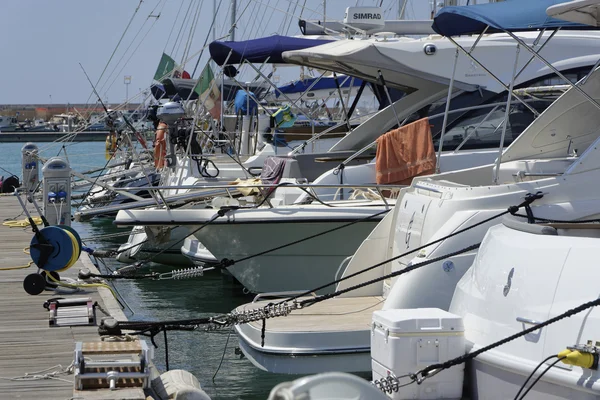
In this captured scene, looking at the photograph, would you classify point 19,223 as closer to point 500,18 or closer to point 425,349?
point 500,18

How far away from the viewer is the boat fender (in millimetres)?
6387

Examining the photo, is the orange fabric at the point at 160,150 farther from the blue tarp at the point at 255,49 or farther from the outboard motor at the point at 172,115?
the blue tarp at the point at 255,49

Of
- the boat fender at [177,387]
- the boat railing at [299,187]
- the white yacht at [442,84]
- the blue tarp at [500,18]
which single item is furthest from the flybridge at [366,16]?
the boat fender at [177,387]

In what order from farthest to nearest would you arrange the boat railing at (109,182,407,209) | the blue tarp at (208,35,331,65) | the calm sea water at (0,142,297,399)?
the blue tarp at (208,35,331,65), the boat railing at (109,182,407,209), the calm sea water at (0,142,297,399)

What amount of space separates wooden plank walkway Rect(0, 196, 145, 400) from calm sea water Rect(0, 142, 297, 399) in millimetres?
1084

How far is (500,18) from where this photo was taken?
956cm

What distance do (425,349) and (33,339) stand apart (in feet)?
12.0

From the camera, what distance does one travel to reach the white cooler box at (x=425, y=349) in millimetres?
5930

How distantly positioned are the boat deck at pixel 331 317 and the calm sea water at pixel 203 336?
494mm

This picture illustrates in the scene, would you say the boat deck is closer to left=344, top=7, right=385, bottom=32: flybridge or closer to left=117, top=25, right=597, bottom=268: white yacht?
left=117, top=25, right=597, bottom=268: white yacht

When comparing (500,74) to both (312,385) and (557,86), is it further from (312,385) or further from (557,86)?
(312,385)

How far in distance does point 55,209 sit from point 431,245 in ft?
15.7

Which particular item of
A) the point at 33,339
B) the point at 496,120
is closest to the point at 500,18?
→ the point at 496,120

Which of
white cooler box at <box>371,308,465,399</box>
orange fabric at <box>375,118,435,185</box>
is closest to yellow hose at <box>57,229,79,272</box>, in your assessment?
orange fabric at <box>375,118,435,185</box>
